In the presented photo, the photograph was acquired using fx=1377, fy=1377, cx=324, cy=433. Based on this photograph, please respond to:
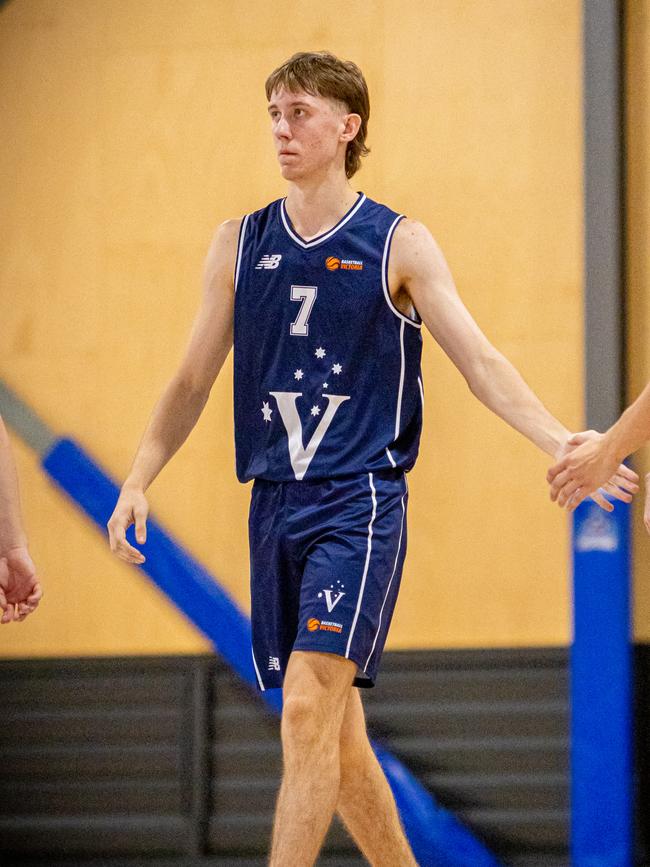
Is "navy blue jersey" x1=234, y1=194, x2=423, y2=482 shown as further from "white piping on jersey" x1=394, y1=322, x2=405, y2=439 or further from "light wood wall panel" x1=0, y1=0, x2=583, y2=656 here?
"light wood wall panel" x1=0, y1=0, x2=583, y2=656

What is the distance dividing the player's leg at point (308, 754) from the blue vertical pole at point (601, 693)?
6.52ft

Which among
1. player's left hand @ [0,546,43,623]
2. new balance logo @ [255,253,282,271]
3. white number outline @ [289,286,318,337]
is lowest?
player's left hand @ [0,546,43,623]

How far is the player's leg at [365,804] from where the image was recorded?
147 inches

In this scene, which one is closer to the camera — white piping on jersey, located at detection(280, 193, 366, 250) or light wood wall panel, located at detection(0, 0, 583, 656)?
white piping on jersey, located at detection(280, 193, 366, 250)

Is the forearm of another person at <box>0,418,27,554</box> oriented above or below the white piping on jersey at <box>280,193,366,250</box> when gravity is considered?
below

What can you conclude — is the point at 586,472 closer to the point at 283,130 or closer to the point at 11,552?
the point at 283,130

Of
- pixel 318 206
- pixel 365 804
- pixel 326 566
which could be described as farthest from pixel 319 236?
pixel 365 804

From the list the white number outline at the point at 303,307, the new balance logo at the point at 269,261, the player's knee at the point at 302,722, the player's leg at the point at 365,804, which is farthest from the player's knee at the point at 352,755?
the new balance logo at the point at 269,261

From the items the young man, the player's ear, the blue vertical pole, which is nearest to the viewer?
the young man

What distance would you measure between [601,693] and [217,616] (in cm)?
160

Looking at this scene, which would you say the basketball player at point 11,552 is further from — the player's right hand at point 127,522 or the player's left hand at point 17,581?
the player's right hand at point 127,522

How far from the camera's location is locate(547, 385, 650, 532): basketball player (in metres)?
3.86

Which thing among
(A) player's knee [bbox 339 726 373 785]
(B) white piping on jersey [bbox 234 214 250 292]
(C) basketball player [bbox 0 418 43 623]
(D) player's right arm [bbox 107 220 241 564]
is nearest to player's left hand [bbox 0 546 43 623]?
(C) basketball player [bbox 0 418 43 623]

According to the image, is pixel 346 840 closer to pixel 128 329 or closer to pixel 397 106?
pixel 128 329
